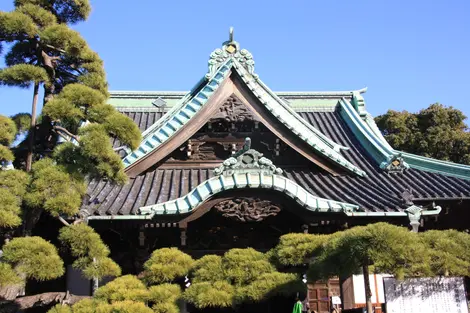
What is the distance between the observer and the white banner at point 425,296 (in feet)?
21.8

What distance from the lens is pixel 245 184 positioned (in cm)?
833

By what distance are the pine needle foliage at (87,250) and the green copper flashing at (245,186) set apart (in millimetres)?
1423

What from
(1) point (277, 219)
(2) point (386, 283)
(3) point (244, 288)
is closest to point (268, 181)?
(1) point (277, 219)

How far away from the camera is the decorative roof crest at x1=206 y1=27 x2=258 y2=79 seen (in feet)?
38.8

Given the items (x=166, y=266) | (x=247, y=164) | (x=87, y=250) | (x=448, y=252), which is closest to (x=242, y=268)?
(x=166, y=266)

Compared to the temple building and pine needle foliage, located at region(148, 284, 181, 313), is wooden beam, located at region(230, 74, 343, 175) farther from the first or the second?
pine needle foliage, located at region(148, 284, 181, 313)

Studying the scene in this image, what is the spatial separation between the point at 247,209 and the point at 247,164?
2.69 feet

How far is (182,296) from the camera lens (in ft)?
24.3

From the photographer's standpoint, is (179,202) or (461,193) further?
(461,193)

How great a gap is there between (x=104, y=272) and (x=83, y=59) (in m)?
3.35

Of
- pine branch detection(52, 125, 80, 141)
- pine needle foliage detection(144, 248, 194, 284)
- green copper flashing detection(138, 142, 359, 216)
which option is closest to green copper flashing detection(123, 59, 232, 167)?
green copper flashing detection(138, 142, 359, 216)

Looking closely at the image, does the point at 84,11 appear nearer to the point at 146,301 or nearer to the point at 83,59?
the point at 83,59

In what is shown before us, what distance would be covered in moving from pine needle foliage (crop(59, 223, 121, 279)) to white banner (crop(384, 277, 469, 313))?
3.93 m

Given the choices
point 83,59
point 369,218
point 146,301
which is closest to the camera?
point 146,301
